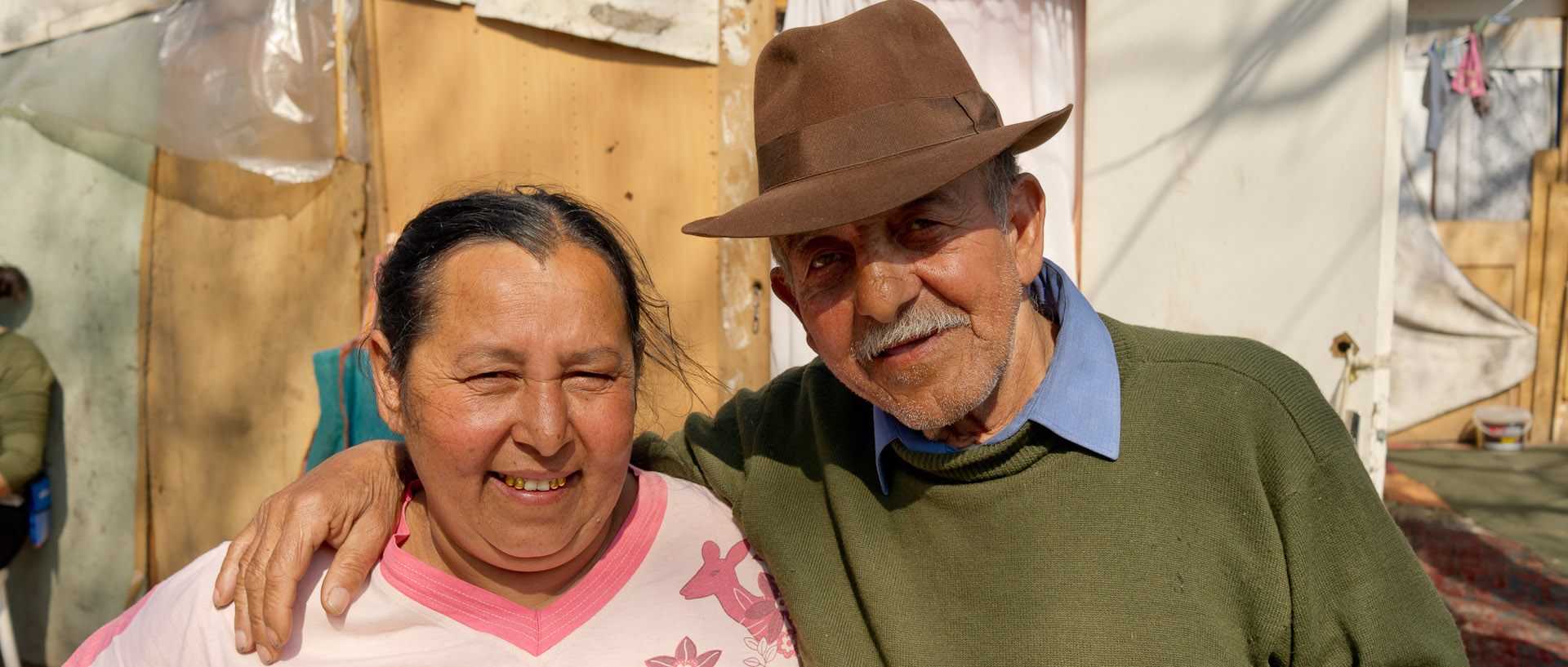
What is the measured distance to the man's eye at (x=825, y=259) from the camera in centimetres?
154

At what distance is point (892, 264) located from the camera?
1470 millimetres

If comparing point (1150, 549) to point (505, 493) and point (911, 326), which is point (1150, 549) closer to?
point (911, 326)

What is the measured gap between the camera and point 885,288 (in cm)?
145

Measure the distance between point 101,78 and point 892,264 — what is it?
13.2 ft

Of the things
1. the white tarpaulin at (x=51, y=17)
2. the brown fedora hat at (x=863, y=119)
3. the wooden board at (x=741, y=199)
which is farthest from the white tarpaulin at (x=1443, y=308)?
the white tarpaulin at (x=51, y=17)

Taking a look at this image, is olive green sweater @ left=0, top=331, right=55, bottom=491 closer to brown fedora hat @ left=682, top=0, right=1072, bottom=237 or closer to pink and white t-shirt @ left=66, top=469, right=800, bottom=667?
pink and white t-shirt @ left=66, top=469, right=800, bottom=667

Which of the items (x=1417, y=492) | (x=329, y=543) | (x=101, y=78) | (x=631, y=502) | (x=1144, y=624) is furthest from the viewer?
(x=1417, y=492)

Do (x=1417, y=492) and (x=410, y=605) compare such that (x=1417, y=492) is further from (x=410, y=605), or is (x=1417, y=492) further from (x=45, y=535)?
(x=45, y=535)

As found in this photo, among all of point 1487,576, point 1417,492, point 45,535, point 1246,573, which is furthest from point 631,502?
point 1417,492

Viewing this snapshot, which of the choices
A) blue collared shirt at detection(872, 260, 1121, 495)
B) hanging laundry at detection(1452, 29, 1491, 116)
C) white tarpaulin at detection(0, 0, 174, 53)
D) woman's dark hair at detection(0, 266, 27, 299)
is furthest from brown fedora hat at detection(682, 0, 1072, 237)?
hanging laundry at detection(1452, 29, 1491, 116)

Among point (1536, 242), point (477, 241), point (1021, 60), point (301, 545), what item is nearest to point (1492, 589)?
point (1021, 60)

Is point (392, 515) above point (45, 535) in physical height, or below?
above

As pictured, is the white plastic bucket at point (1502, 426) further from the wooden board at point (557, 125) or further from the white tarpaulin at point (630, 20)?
the white tarpaulin at point (630, 20)

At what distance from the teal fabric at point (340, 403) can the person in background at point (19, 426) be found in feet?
8.71
